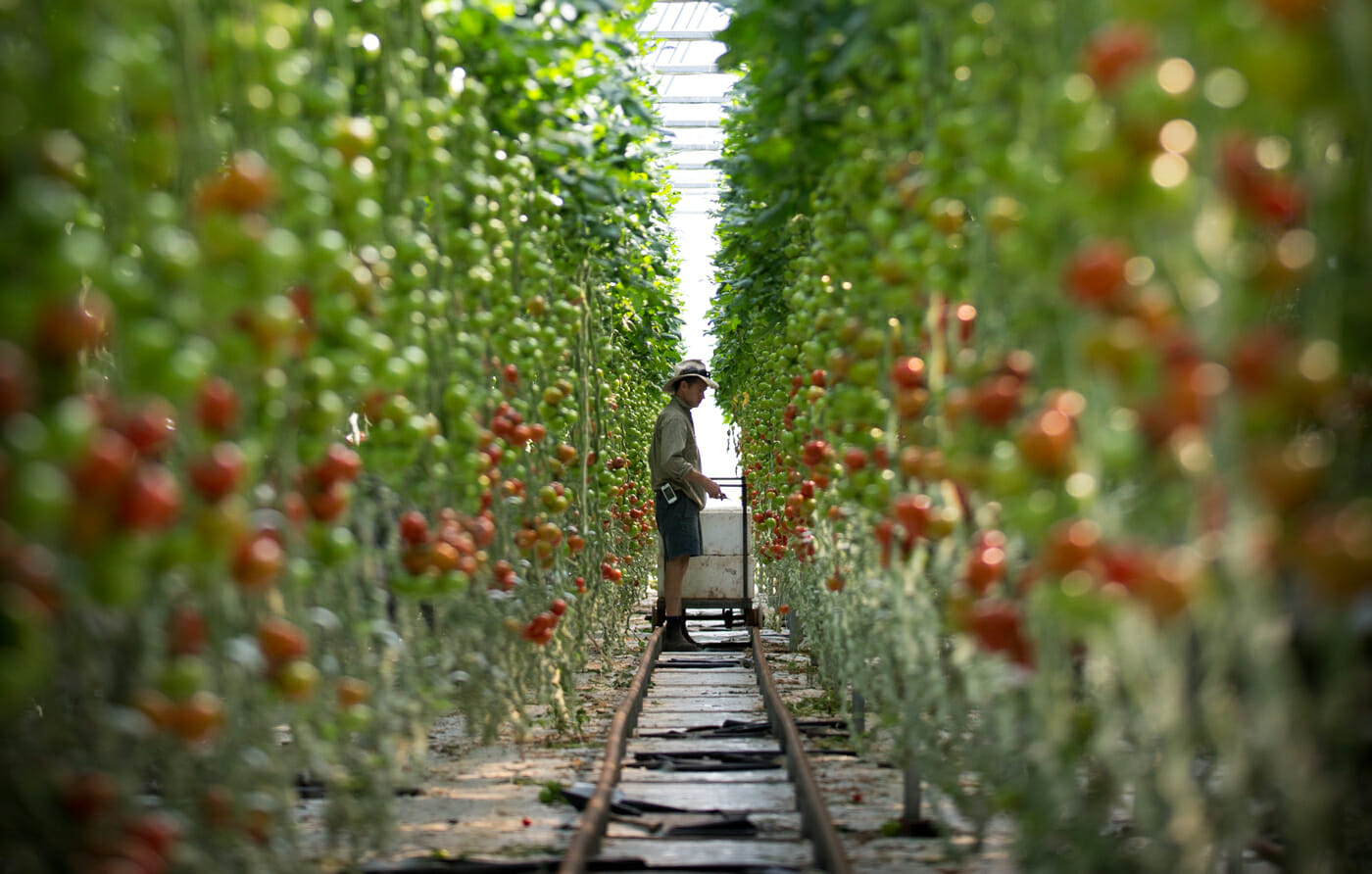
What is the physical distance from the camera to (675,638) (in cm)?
894

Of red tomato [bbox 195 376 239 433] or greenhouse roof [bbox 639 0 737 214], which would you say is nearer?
red tomato [bbox 195 376 239 433]

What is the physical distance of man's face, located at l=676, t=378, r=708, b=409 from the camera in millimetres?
8445

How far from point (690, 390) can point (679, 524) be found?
2.90ft

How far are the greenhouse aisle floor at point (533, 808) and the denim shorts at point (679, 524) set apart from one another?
2847 millimetres

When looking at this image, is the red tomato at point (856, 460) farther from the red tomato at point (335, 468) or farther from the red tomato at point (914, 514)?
the red tomato at point (335, 468)

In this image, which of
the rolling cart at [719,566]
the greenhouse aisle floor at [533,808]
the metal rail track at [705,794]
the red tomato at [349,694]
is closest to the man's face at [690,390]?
the rolling cart at [719,566]

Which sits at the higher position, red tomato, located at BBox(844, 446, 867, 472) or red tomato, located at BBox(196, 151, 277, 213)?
red tomato, located at BBox(196, 151, 277, 213)

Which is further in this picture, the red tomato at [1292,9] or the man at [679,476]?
the man at [679,476]

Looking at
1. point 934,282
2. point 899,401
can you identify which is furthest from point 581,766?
point 934,282

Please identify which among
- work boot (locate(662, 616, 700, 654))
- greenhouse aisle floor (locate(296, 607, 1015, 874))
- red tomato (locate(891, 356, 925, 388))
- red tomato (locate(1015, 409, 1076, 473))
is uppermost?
red tomato (locate(891, 356, 925, 388))

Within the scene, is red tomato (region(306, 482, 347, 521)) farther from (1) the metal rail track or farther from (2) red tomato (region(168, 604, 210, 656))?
(1) the metal rail track

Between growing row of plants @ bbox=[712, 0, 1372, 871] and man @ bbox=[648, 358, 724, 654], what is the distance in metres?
4.74

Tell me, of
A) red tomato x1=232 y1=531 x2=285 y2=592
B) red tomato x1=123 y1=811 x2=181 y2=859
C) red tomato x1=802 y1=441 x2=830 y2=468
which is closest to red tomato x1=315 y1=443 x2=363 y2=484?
red tomato x1=232 y1=531 x2=285 y2=592

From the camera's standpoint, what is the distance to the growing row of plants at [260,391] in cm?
150
